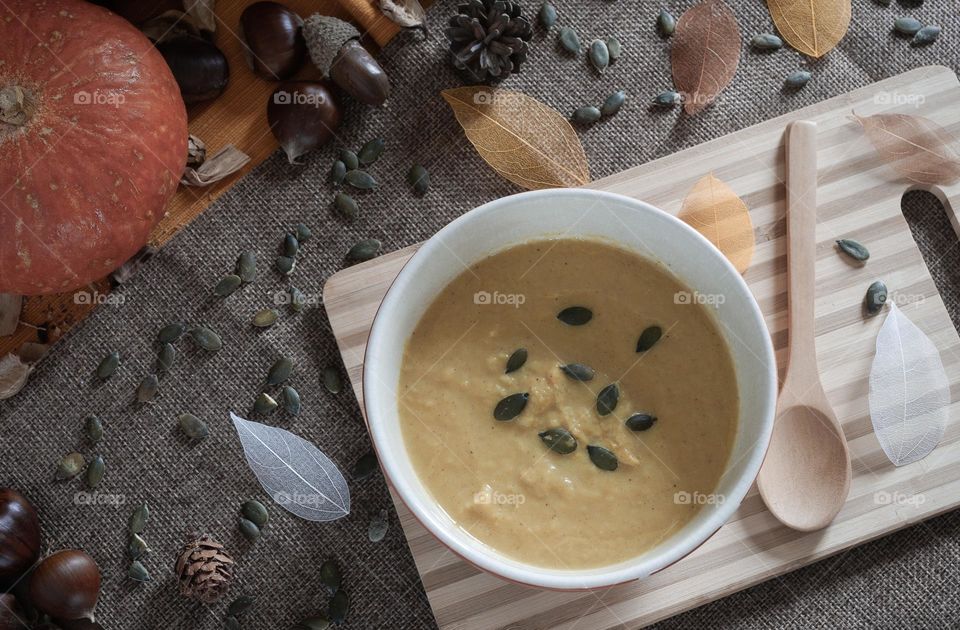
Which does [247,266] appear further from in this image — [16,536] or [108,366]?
[16,536]

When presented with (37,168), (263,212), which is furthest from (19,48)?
(263,212)

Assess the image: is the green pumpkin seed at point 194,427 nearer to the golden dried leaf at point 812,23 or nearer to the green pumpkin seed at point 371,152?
the green pumpkin seed at point 371,152

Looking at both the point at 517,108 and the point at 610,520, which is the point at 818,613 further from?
the point at 517,108

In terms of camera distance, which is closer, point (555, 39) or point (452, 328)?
point (452, 328)

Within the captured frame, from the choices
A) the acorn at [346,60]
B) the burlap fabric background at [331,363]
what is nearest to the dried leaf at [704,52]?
the burlap fabric background at [331,363]

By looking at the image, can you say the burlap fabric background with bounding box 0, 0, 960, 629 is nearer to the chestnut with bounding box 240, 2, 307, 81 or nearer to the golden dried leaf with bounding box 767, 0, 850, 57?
the golden dried leaf with bounding box 767, 0, 850, 57

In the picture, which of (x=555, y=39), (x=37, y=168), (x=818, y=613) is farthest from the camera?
(x=555, y=39)
